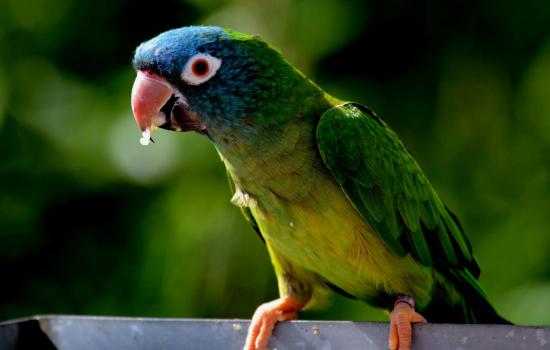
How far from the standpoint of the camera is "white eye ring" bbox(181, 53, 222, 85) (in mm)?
1833

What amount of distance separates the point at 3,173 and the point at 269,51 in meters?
2.19

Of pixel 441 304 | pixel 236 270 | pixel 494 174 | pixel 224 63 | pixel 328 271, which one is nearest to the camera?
→ pixel 224 63

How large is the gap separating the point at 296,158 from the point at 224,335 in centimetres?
48

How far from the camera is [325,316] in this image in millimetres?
3207

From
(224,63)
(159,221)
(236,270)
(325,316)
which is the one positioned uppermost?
(224,63)

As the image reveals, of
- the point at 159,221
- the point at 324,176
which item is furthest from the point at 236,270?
the point at 324,176

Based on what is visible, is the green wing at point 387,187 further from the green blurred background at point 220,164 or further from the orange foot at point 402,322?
the green blurred background at point 220,164

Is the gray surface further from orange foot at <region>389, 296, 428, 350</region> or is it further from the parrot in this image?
the parrot

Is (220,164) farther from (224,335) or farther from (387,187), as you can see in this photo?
(224,335)

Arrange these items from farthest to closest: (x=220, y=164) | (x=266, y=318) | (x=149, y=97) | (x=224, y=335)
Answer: (x=220, y=164), (x=266, y=318), (x=149, y=97), (x=224, y=335)

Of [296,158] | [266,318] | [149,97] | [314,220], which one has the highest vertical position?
[149,97]

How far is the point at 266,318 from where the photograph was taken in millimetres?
1962

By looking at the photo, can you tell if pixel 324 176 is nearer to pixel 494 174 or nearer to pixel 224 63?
pixel 224 63

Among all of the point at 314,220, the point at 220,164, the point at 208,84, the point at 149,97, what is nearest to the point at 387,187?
the point at 314,220
